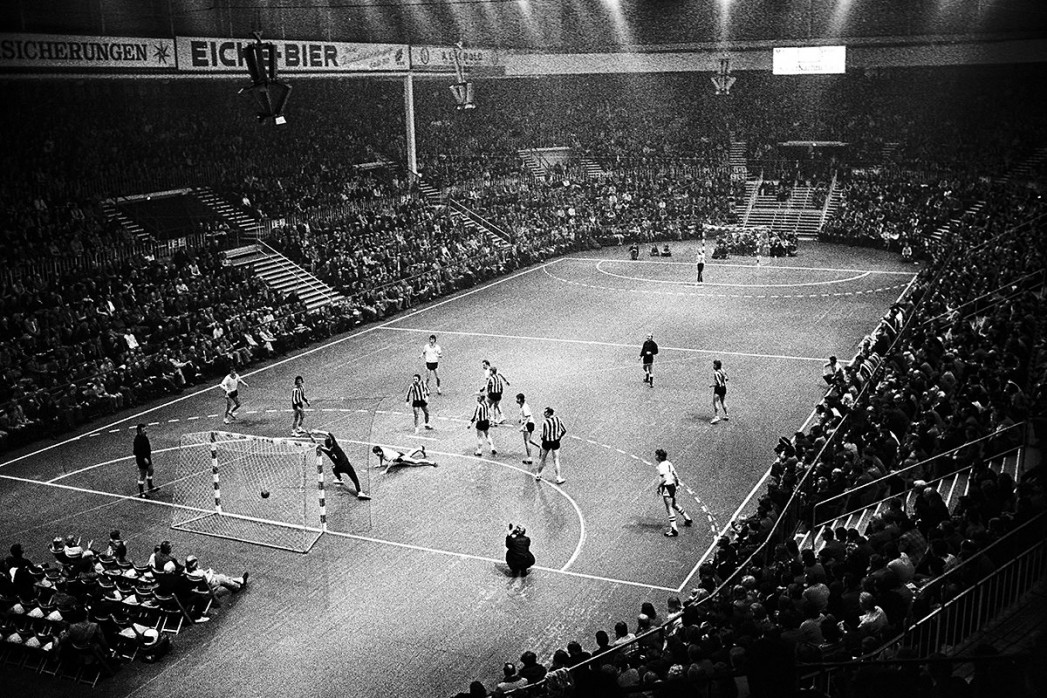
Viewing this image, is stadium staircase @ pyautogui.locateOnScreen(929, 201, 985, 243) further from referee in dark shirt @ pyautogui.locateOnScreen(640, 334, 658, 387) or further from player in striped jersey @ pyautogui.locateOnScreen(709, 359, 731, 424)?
player in striped jersey @ pyautogui.locateOnScreen(709, 359, 731, 424)

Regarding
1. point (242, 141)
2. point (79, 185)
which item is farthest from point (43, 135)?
point (242, 141)

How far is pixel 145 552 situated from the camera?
727 inches

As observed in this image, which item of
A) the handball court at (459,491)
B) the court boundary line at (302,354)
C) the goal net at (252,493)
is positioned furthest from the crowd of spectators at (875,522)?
the court boundary line at (302,354)

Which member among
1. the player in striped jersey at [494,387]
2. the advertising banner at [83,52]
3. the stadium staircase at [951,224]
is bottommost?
the player in striped jersey at [494,387]

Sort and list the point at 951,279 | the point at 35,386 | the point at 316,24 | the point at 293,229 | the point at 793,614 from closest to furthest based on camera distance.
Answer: the point at 793,614
the point at 35,386
the point at 951,279
the point at 293,229
the point at 316,24

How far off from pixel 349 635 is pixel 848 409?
35.6 ft

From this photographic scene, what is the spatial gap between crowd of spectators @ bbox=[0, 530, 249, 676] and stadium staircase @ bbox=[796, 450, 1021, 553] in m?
9.08

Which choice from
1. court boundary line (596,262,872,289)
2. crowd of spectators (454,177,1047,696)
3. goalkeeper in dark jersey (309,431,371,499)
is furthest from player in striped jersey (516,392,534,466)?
court boundary line (596,262,872,289)

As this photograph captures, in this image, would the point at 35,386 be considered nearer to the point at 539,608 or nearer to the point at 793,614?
the point at 539,608

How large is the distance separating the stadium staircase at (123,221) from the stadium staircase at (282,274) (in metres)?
2.98

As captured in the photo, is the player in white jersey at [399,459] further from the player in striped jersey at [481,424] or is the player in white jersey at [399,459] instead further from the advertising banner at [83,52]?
the advertising banner at [83,52]

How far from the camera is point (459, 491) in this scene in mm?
20906

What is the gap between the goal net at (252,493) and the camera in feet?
62.8

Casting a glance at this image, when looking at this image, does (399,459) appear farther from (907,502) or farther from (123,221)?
(123,221)
